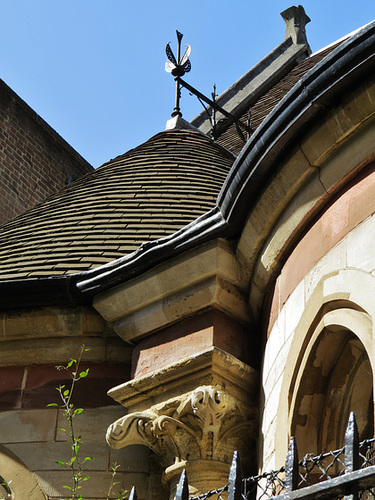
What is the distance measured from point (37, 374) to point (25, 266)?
784mm

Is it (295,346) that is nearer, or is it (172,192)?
(295,346)

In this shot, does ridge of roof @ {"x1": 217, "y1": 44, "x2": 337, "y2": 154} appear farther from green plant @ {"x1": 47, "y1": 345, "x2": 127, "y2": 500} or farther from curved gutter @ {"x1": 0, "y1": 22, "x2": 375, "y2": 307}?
green plant @ {"x1": 47, "y1": 345, "x2": 127, "y2": 500}

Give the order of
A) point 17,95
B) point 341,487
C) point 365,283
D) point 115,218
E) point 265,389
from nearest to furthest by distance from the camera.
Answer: point 341,487
point 365,283
point 265,389
point 115,218
point 17,95

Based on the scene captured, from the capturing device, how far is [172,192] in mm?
7820

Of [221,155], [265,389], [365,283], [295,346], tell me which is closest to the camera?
[365,283]

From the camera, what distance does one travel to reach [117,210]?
299 inches

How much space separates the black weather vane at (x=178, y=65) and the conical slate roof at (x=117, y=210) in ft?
3.83

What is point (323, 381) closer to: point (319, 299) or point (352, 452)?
point (319, 299)

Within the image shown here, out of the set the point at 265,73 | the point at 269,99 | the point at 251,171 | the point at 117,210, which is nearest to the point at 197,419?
the point at 251,171

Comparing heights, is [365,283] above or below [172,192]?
below

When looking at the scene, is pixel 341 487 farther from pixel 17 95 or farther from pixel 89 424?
pixel 17 95

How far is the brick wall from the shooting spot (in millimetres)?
15645

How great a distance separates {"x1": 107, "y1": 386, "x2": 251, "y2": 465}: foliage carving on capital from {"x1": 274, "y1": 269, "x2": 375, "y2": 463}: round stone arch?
0.46 m

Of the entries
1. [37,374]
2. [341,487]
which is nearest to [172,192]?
[37,374]
